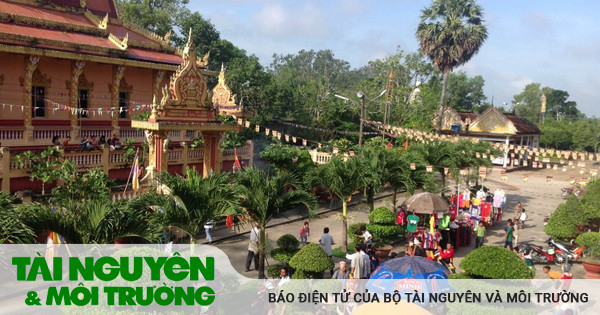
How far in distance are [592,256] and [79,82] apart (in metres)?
22.7

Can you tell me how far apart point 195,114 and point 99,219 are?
37.7ft

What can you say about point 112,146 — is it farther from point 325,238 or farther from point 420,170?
point 420,170

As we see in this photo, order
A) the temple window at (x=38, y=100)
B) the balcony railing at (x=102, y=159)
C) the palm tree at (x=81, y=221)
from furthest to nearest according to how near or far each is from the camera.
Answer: the temple window at (x=38, y=100), the balcony railing at (x=102, y=159), the palm tree at (x=81, y=221)

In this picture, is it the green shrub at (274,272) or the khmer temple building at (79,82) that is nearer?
the green shrub at (274,272)

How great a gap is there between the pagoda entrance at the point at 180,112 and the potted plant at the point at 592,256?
504 inches

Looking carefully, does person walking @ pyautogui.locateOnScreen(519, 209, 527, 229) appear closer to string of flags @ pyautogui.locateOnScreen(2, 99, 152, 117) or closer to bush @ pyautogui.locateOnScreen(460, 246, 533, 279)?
bush @ pyautogui.locateOnScreen(460, 246, 533, 279)

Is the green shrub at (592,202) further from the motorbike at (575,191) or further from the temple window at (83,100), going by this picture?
the temple window at (83,100)

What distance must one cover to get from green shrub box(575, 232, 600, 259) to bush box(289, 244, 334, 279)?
31.5ft

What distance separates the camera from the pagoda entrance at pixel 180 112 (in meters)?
18.7

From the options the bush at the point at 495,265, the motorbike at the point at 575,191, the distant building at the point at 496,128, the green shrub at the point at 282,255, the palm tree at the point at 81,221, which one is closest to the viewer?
the palm tree at the point at 81,221

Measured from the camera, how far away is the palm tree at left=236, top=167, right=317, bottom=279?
497 inches

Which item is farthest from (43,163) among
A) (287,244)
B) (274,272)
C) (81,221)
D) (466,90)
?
(466,90)

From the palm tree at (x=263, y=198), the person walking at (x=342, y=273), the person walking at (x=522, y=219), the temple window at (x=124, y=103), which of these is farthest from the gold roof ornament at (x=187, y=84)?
the person walking at (x=522, y=219)

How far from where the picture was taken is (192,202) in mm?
11406
